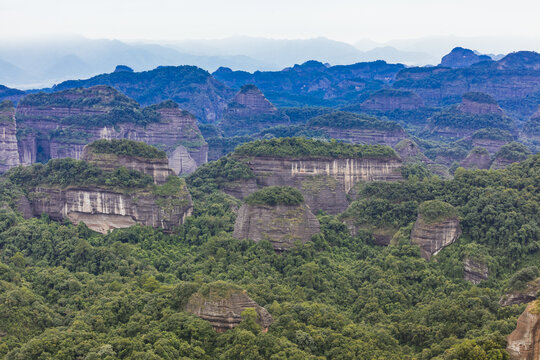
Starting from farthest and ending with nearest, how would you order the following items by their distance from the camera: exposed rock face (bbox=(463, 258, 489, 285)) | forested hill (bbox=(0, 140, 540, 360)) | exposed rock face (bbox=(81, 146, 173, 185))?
exposed rock face (bbox=(81, 146, 173, 185))
exposed rock face (bbox=(463, 258, 489, 285))
forested hill (bbox=(0, 140, 540, 360))

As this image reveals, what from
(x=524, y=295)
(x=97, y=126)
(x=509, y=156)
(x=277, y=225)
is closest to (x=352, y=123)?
(x=509, y=156)

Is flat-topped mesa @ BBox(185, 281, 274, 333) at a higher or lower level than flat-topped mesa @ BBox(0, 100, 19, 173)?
lower

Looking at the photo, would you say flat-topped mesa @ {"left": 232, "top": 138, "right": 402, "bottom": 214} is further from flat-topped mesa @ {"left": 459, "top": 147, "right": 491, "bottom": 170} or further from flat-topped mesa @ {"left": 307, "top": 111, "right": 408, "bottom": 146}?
flat-topped mesa @ {"left": 307, "top": 111, "right": 408, "bottom": 146}

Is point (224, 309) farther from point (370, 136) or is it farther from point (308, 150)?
point (370, 136)

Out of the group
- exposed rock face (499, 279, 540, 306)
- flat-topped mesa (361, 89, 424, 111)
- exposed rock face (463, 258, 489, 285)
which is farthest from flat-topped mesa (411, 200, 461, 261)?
flat-topped mesa (361, 89, 424, 111)

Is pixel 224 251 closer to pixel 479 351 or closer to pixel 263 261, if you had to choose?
pixel 263 261

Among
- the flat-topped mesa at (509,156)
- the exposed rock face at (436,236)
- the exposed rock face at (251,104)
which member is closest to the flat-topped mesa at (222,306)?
the exposed rock face at (436,236)
